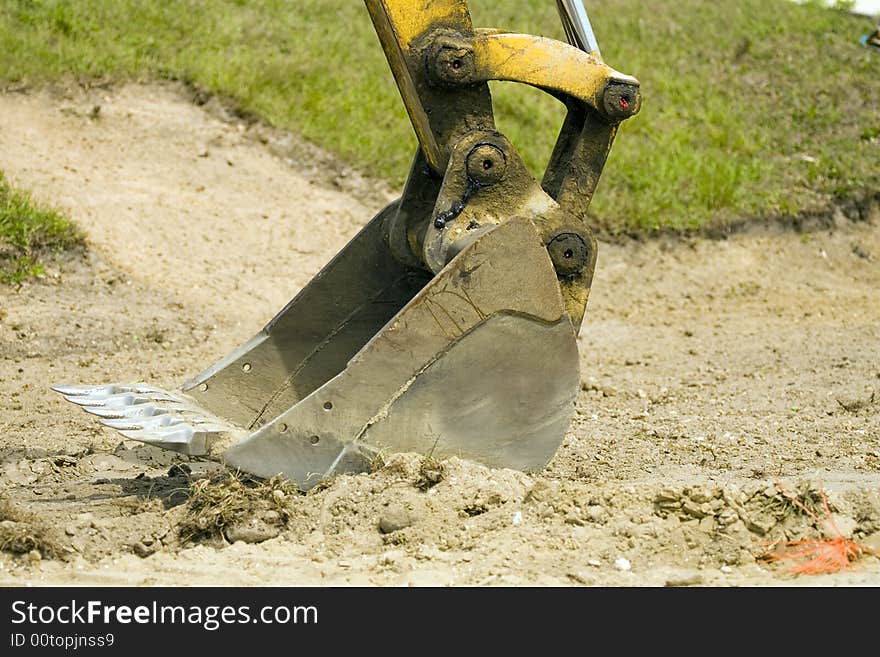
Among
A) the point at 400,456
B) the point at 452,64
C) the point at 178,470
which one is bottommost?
the point at 178,470

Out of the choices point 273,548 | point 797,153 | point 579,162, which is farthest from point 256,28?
point 273,548

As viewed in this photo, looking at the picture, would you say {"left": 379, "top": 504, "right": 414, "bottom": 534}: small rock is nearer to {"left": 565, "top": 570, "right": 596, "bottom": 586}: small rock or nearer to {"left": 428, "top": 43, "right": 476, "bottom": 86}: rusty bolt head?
{"left": 565, "top": 570, "right": 596, "bottom": 586}: small rock

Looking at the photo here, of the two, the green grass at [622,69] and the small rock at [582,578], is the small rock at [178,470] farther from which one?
the green grass at [622,69]

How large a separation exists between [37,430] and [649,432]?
8.45 feet

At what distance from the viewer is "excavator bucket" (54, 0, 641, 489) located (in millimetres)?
3652

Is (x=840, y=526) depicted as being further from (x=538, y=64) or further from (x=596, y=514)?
(x=538, y=64)

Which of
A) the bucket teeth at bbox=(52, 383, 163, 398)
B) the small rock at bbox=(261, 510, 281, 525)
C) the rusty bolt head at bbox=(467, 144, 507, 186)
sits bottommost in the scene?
the bucket teeth at bbox=(52, 383, 163, 398)

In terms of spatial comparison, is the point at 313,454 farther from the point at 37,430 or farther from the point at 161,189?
the point at 161,189

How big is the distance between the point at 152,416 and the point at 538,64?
5.54 ft

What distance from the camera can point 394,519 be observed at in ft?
11.7

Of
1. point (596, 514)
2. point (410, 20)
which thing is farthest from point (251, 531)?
point (410, 20)

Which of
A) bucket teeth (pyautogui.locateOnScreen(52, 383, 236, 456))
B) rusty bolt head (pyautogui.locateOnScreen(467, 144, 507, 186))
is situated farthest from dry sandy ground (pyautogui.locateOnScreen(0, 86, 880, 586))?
rusty bolt head (pyautogui.locateOnScreen(467, 144, 507, 186))

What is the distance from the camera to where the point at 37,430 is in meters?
5.11

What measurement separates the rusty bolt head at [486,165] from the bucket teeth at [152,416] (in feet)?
3.72
